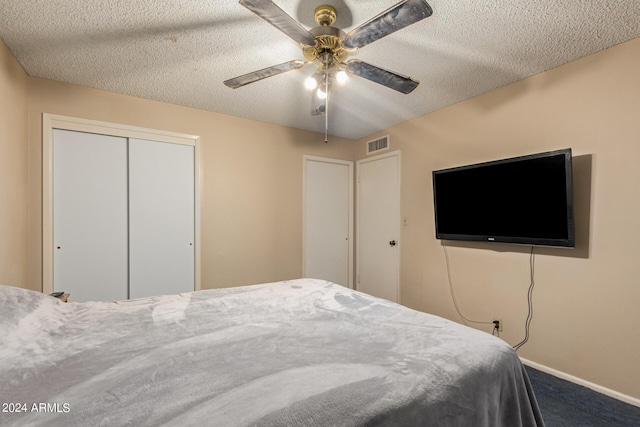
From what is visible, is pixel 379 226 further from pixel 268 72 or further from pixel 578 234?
pixel 268 72

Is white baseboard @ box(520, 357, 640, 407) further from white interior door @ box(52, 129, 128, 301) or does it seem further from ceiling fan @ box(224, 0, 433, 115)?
white interior door @ box(52, 129, 128, 301)

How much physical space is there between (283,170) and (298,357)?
2.94m

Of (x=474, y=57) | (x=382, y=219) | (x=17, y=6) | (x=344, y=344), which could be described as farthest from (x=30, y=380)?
(x=382, y=219)

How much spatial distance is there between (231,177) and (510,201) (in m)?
2.87

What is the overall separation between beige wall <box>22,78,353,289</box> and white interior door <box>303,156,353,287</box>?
15cm

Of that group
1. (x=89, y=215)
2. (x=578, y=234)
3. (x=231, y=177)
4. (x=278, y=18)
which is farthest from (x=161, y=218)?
(x=578, y=234)

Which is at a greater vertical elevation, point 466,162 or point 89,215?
point 466,162

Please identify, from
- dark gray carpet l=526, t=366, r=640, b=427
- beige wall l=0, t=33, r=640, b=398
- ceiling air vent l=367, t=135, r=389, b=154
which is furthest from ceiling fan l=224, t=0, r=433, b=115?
dark gray carpet l=526, t=366, r=640, b=427

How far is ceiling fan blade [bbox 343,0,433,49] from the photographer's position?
→ 1.24 meters

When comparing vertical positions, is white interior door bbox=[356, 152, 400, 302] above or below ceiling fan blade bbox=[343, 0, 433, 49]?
below

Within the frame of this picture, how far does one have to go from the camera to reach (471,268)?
2.87 m

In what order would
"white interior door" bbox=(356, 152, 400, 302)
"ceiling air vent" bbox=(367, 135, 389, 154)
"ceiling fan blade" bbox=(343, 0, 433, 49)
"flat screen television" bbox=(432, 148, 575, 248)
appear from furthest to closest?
"ceiling air vent" bbox=(367, 135, 389, 154)
"white interior door" bbox=(356, 152, 400, 302)
"flat screen television" bbox=(432, 148, 575, 248)
"ceiling fan blade" bbox=(343, 0, 433, 49)

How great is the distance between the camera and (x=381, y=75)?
183cm

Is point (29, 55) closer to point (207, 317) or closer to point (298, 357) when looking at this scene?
point (207, 317)
